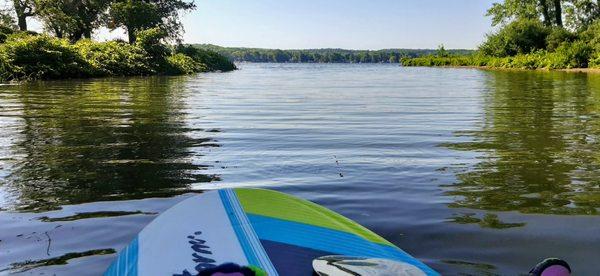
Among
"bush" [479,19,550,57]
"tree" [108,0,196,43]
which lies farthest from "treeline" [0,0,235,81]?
"bush" [479,19,550,57]

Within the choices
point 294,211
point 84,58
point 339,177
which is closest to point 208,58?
point 84,58

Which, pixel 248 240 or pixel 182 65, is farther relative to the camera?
pixel 182 65

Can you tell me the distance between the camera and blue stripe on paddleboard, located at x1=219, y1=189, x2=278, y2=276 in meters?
2.11

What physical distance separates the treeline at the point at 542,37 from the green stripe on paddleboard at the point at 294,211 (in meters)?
35.8

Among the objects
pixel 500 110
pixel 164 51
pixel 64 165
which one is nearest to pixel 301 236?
pixel 64 165

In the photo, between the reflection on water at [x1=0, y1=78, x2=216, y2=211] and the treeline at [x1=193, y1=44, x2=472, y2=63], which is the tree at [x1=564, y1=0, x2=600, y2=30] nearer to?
the reflection on water at [x1=0, y1=78, x2=216, y2=211]

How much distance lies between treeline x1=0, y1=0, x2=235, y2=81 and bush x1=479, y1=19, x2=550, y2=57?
89.1 ft

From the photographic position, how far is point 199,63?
46.8 metres

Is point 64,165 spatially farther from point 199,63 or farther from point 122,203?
point 199,63

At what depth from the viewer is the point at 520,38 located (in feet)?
156

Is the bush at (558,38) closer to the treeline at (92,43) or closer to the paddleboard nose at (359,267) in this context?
the treeline at (92,43)

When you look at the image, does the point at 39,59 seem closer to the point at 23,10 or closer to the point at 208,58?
the point at 23,10

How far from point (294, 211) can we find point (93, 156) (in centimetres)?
394

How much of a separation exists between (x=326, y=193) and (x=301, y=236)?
1.99 meters
